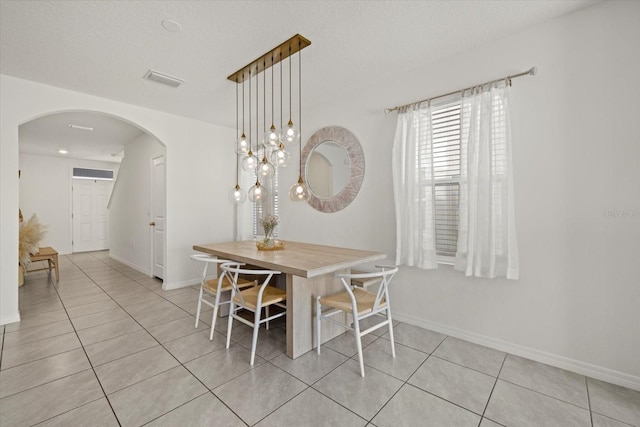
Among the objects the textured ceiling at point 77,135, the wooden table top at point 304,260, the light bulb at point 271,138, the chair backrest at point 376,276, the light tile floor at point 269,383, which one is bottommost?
the light tile floor at point 269,383

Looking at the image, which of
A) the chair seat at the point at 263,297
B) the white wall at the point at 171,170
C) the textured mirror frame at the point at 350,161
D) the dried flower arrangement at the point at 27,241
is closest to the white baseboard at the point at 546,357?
the chair seat at the point at 263,297

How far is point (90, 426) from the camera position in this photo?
1.55 meters

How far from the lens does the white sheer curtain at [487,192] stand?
2277 mm

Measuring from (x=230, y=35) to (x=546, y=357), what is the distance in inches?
144

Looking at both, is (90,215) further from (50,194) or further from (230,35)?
(230,35)

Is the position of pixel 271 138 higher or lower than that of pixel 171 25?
lower

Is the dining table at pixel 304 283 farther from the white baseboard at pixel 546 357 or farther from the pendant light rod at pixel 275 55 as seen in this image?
the pendant light rod at pixel 275 55

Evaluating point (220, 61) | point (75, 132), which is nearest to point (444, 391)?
point (220, 61)

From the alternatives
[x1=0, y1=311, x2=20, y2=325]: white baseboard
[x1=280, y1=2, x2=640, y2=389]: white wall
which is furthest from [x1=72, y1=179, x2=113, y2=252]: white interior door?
[x1=280, y1=2, x2=640, y2=389]: white wall

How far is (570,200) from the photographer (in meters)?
2.10

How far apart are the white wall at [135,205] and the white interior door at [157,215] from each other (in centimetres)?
17

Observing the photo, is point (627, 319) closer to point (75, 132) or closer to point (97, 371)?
point (97, 371)

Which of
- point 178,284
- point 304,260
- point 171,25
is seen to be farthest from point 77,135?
point 304,260

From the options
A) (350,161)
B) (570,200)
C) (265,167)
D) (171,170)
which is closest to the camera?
(570,200)
